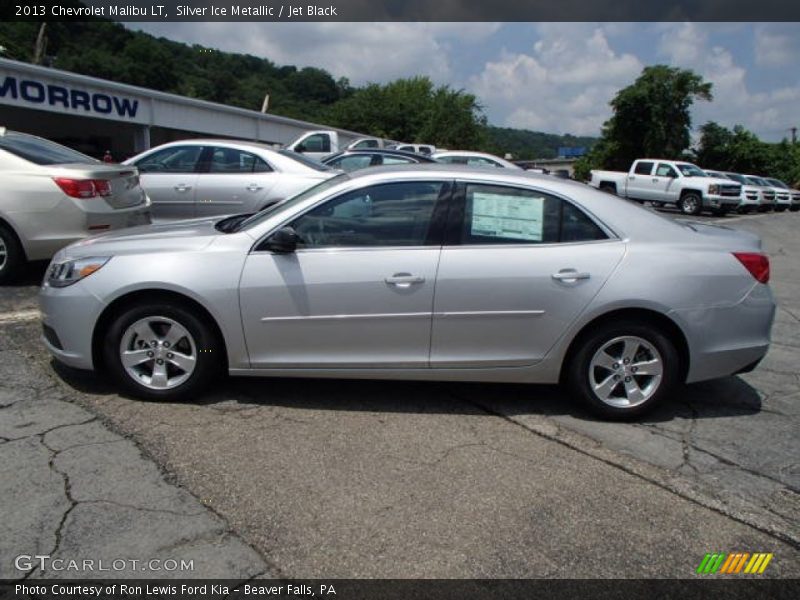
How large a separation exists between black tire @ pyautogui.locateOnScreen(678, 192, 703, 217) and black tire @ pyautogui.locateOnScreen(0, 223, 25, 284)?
2217 cm

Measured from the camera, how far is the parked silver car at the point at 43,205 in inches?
253

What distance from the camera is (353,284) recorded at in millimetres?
3971

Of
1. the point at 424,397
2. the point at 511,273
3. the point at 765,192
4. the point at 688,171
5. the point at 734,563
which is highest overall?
the point at 688,171

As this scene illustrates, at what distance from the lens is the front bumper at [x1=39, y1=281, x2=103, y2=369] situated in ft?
13.3

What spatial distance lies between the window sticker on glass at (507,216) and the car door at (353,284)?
0.77 ft

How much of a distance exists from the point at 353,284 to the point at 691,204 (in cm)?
2252

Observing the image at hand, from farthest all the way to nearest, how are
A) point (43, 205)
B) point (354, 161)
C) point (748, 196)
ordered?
point (748, 196), point (354, 161), point (43, 205)

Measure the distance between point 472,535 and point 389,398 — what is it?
1.63m

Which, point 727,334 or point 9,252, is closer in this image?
point 727,334

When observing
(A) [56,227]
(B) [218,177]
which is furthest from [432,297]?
(B) [218,177]

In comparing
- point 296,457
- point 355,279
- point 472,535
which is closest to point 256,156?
point 355,279

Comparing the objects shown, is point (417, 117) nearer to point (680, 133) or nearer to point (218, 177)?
point (680, 133)

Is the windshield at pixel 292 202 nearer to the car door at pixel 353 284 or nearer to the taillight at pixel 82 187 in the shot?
the car door at pixel 353 284

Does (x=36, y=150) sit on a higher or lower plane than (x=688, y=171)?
lower
